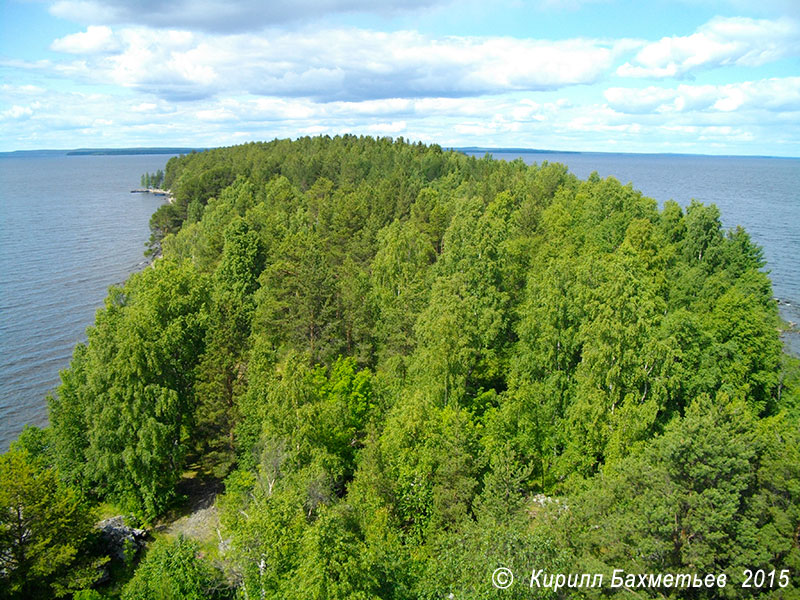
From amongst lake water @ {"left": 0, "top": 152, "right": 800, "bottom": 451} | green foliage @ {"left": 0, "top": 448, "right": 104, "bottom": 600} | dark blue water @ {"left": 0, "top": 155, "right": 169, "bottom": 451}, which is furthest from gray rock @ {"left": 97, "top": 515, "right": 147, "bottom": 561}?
lake water @ {"left": 0, "top": 152, "right": 800, "bottom": 451}

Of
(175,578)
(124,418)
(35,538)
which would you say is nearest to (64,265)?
(124,418)

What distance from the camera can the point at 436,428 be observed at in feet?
87.4

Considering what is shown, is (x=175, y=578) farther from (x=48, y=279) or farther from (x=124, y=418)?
(x=48, y=279)

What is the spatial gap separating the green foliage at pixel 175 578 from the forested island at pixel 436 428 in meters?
0.09

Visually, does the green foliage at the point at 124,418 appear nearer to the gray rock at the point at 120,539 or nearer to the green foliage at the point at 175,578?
the gray rock at the point at 120,539

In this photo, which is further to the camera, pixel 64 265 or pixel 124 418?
pixel 64 265

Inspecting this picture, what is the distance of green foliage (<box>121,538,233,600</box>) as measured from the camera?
19250 millimetres

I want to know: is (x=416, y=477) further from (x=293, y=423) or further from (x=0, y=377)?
(x=0, y=377)

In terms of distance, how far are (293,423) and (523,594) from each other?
45.0 ft

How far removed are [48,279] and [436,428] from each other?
70.9 metres

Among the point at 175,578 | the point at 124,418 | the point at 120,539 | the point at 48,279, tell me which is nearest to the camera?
the point at 175,578

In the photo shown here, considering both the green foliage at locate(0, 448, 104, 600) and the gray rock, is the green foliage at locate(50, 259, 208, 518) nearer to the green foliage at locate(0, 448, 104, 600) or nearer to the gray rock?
the gray rock

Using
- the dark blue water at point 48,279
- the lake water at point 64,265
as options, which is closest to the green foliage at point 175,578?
the dark blue water at point 48,279

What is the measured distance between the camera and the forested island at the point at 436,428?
18.0 m
